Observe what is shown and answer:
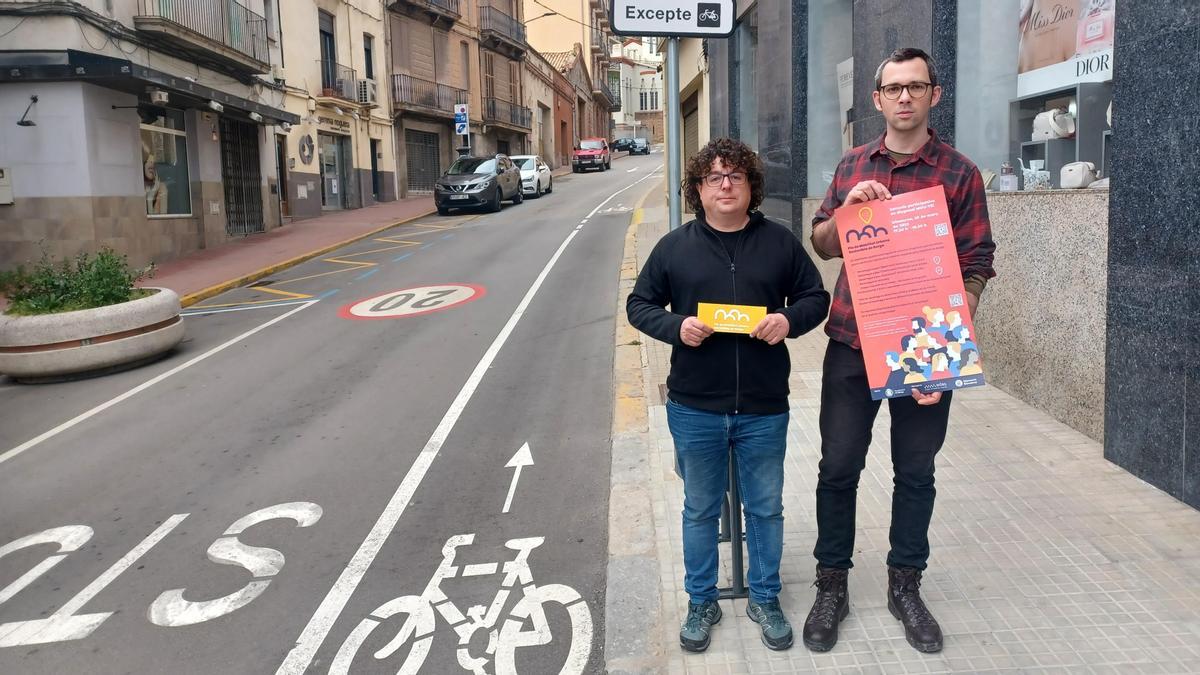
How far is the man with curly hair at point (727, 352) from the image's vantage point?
10.8 feet

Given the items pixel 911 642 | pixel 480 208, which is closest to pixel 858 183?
pixel 911 642

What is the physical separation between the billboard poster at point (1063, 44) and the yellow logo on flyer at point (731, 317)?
3936 mm

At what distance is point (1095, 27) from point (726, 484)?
452cm

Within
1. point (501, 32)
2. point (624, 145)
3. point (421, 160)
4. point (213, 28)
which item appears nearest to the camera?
point (213, 28)

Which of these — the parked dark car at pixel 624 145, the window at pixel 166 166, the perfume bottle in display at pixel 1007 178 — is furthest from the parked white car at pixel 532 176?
the parked dark car at pixel 624 145

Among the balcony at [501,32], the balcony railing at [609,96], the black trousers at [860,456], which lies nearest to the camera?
the black trousers at [860,456]

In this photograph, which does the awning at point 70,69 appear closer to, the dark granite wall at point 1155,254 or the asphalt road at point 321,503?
the asphalt road at point 321,503

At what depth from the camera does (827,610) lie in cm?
348

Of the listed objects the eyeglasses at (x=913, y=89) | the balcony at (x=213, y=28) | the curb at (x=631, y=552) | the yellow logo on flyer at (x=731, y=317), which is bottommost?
the curb at (x=631, y=552)

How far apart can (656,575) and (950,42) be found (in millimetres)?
5448

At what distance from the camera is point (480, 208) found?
89.7 feet

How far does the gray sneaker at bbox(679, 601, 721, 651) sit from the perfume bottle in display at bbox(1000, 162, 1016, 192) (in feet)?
15.8

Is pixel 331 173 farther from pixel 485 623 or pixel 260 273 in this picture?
pixel 485 623

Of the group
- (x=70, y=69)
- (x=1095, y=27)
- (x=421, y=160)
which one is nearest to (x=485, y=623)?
(x=1095, y=27)
